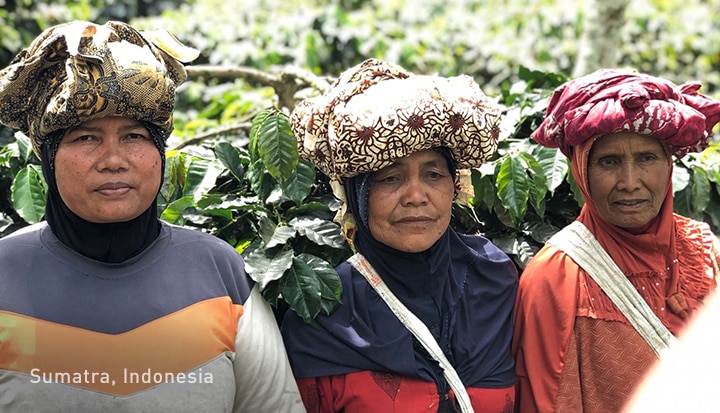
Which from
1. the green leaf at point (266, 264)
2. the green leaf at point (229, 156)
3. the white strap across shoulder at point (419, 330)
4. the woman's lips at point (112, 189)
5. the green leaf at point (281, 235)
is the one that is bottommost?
the white strap across shoulder at point (419, 330)

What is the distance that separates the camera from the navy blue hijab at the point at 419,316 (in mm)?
2492

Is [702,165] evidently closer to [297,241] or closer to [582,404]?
[582,404]

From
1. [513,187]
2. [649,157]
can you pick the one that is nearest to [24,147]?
[513,187]

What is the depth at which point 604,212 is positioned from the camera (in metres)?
2.69

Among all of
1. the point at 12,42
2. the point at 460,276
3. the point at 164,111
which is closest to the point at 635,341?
the point at 460,276

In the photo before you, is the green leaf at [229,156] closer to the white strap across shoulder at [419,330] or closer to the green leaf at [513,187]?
the white strap across shoulder at [419,330]

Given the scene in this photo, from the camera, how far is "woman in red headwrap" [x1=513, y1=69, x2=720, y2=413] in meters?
2.58

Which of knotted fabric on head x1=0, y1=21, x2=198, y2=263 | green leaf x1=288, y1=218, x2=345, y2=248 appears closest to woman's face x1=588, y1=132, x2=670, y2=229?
Answer: green leaf x1=288, y1=218, x2=345, y2=248

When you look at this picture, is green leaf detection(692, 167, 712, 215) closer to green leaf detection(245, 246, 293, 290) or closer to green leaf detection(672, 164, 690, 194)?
green leaf detection(672, 164, 690, 194)

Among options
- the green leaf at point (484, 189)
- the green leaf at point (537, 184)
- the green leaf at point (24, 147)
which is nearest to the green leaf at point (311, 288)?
the green leaf at point (484, 189)

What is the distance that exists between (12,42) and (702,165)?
560 cm

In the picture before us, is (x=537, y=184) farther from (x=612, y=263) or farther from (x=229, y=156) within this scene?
(x=229, y=156)

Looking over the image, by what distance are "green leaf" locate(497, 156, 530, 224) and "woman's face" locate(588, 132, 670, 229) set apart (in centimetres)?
28

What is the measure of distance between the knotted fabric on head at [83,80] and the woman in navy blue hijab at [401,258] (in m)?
0.54
